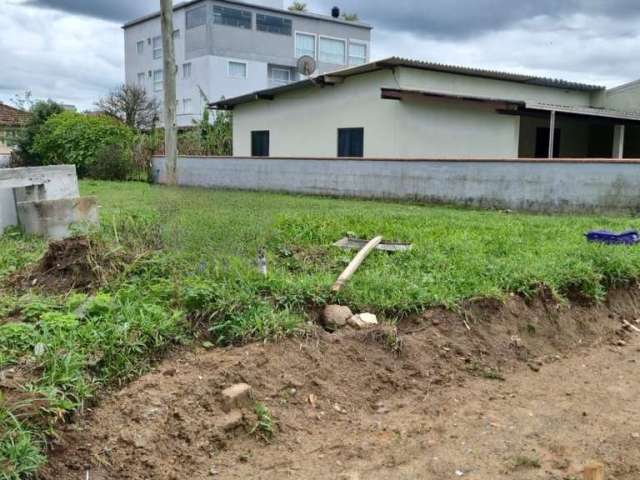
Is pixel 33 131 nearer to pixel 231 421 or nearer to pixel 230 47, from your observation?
pixel 230 47

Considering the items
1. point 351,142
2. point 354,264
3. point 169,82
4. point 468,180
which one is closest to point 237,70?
point 351,142

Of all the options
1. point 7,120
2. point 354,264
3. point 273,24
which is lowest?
point 354,264

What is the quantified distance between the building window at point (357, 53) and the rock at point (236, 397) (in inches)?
1864

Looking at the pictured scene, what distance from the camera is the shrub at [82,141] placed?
23.4m

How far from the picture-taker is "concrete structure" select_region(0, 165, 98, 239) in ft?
24.8

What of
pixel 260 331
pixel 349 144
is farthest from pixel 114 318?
pixel 349 144

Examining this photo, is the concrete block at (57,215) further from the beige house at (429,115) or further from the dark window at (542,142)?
the dark window at (542,142)

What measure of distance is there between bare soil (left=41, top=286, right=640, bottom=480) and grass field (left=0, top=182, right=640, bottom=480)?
0.18m

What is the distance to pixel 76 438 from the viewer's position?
3.10 meters

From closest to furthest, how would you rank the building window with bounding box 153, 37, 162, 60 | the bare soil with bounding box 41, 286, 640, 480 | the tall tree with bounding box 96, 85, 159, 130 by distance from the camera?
the bare soil with bounding box 41, 286, 640, 480
the tall tree with bounding box 96, 85, 159, 130
the building window with bounding box 153, 37, 162, 60

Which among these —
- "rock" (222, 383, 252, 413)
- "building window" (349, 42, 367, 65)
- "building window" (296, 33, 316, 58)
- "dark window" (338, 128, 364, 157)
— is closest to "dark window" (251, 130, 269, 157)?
"dark window" (338, 128, 364, 157)

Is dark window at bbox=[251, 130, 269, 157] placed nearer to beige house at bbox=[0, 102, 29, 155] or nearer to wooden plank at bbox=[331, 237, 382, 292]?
beige house at bbox=[0, 102, 29, 155]

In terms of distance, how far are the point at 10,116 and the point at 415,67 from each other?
92.8 feet

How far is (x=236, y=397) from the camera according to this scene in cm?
362
